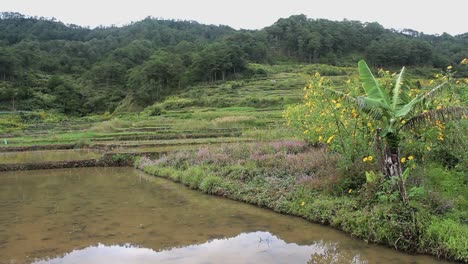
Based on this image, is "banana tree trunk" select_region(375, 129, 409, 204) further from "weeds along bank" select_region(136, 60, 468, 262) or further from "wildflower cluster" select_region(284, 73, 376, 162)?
"wildflower cluster" select_region(284, 73, 376, 162)

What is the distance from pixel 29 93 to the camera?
79250mm

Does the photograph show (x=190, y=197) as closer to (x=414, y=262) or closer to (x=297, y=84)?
(x=414, y=262)

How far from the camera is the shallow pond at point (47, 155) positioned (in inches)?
1040

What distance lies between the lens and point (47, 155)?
1105 inches

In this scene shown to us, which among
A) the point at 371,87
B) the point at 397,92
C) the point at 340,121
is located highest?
the point at 371,87

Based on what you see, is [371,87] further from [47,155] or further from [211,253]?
[47,155]

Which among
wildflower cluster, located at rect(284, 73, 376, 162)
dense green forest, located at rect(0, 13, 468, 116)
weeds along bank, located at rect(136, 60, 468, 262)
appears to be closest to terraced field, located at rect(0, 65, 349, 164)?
weeds along bank, located at rect(136, 60, 468, 262)

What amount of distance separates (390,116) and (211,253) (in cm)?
568

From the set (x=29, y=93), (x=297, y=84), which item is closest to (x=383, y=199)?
(x=297, y=84)

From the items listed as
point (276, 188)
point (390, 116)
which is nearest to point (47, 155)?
point (276, 188)

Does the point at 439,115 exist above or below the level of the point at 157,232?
above

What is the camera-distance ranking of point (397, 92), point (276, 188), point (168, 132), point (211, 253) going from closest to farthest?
point (211, 253), point (397, 92), point (276, 188), point (168, 132)

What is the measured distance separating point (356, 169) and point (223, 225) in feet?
14.6

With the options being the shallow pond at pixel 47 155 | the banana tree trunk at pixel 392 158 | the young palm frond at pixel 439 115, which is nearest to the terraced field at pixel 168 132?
the shallow pond at pixel 47 155
